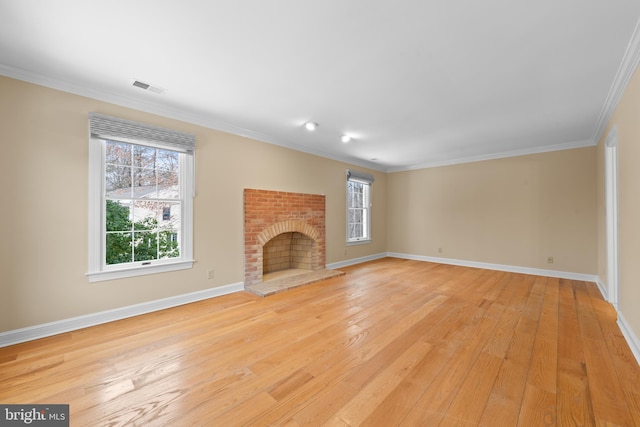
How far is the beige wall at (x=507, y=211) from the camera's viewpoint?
4.52 metres

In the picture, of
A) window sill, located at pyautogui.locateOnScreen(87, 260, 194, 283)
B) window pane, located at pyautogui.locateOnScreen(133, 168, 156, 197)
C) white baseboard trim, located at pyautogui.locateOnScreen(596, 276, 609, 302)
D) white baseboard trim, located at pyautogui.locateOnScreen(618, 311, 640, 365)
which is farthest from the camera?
white baseboard trim, located at pyautogui.locateOnScreen(596, 276, 609, 302)

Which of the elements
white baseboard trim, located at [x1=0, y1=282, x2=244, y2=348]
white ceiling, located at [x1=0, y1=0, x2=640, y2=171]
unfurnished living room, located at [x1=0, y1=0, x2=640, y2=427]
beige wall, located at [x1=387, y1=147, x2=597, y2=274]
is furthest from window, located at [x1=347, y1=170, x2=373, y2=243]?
white baseboard trim, located at [x1=0, y1=282, x2=244, y2=348]

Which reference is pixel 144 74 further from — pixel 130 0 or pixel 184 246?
pixel 184 246

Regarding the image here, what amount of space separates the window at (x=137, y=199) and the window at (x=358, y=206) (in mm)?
3508

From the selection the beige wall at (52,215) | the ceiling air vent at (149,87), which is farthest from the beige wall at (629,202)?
the beige wall at (52,215)

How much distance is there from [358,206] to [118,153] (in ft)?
15.6

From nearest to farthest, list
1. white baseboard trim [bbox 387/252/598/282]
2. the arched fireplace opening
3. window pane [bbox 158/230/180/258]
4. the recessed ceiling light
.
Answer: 1. window pane [bbox 158/230/180/258]
2. the recessed ceiling light
3. white baseboard trim [bbox 387/252/598/282]
4. the arched fireplace opening

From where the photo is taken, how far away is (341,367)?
1965 millimetres

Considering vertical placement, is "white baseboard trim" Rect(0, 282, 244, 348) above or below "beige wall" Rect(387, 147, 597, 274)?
below

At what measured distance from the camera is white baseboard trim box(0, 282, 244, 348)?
234 cm

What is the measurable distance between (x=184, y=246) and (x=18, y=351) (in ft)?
5.25

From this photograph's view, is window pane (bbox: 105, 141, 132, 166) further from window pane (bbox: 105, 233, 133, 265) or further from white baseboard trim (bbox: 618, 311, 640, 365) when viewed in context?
white baseboard trim (bbox: 618, 311, 640, 365)

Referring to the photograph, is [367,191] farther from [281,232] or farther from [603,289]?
[603,289]

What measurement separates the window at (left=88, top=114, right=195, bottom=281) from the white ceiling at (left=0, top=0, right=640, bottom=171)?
0.39 m
